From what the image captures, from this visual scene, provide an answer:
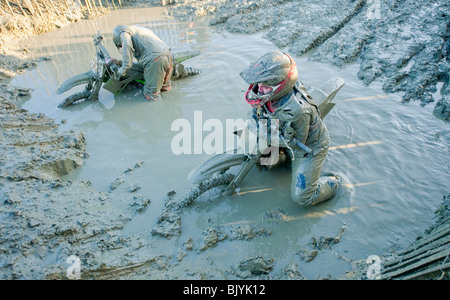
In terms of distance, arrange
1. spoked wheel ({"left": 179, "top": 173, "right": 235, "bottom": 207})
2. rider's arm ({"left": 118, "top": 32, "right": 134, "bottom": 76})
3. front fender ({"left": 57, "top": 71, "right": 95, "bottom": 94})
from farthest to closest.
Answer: front fender ({"left": 57, "top": 71, "right": 95, "bottom": 94}) < rider's arm ({"left": 118, "top": 32, "right": 134, "bottom": 76}) < spoked wheel ({"left": 179, "top": 173, "right": 235, "bottom": 207})

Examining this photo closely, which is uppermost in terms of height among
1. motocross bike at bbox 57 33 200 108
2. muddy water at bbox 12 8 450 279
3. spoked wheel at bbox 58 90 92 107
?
motocross bike at bbox 57 33 200 108

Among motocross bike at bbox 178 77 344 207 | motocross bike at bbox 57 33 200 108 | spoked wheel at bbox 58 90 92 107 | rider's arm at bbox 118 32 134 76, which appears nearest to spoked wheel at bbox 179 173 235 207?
motocross bike at bbox 178 77 344 207

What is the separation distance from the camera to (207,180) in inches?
154

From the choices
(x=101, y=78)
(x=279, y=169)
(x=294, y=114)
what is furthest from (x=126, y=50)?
(x=294, y=114)

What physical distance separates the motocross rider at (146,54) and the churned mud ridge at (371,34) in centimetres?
329

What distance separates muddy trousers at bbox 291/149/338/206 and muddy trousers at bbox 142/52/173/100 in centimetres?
363

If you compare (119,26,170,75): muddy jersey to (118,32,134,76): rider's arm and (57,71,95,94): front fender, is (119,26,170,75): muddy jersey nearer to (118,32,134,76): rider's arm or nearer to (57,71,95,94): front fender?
(118,32,134,76): rider's arm

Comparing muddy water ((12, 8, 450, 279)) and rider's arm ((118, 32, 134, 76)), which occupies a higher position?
rider's arm ((118, 32, 134, 76))

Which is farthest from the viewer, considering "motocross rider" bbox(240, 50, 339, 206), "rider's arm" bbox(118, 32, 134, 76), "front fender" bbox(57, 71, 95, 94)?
"front fender" bbox(57, 71, 95, 94)

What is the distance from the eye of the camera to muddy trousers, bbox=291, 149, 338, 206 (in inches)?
143

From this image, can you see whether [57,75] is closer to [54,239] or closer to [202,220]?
[54,239]

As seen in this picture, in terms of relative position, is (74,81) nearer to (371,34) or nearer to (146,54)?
(146,54)
